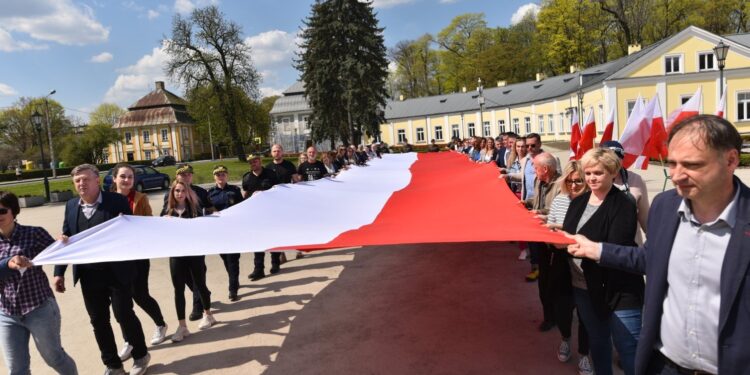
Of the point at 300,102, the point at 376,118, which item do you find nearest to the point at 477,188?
the point at 376,118

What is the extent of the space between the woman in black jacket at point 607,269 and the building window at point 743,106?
37.0 metres

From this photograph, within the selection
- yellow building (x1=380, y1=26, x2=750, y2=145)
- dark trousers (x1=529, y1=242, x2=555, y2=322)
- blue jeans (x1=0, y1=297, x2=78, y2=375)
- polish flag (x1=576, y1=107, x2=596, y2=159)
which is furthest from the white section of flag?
yellow building (x1=380, y1=26, x2=750, y2=145)

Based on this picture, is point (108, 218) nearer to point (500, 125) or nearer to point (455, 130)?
point (500, 125)

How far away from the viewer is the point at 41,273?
3.38 m

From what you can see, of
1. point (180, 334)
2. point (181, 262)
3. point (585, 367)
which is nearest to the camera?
point (585, 367)

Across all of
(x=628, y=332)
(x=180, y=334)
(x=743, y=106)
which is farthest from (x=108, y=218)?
(x=743, y=106)

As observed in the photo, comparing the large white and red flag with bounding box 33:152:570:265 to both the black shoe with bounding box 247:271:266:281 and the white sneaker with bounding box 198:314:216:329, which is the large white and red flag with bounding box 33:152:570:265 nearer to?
the white sneaker with bounding box 198:314:216:329

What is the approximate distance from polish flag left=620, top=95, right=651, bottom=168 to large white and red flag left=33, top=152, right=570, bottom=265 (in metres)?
1.46

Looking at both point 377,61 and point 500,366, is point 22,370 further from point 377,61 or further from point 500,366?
point 377,61

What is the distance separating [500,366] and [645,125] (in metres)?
3.45

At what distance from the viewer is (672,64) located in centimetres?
3200

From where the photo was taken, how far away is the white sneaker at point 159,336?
4.81 m

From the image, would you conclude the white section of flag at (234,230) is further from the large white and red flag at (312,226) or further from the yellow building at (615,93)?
the yellow building at (615,93)

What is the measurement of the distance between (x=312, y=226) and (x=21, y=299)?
2.21 metres
